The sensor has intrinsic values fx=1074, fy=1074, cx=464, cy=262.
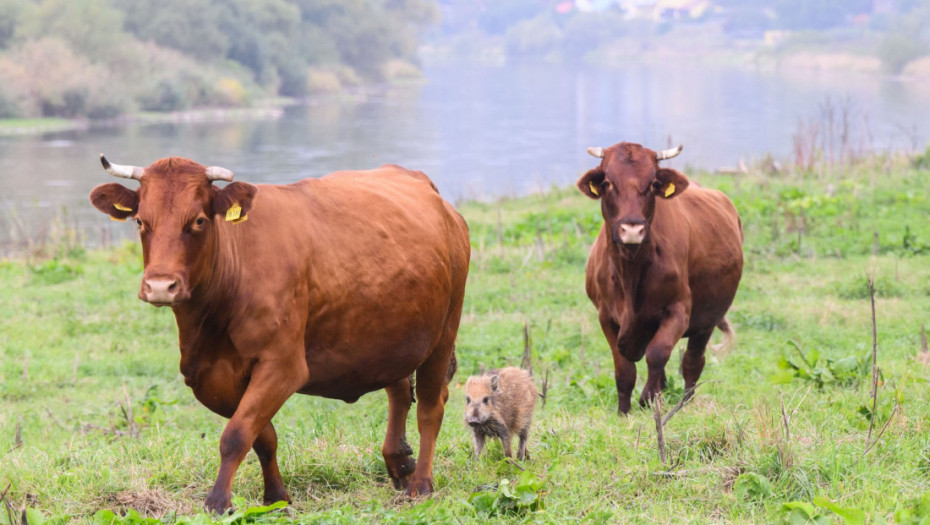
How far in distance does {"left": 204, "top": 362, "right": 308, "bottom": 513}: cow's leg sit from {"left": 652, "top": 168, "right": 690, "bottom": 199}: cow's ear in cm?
318

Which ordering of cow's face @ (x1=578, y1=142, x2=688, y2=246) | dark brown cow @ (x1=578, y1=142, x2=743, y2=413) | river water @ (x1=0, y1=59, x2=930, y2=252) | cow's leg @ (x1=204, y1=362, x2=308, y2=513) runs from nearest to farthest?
1. cow's leg @ (x1=204, y1=362, x2=308, y2=513)
2. cow's face @ (x1=578, y1=142, x2=688, y2=246)
3. dark brown cow @ (x1=578, y1=142, x2=743, y2=413)
4. river water @ (x1=0, y1=59, x2=930, y2=252)

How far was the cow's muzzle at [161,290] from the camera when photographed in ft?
14.5

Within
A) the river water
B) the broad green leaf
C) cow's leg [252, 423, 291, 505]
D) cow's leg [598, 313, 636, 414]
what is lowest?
the river water

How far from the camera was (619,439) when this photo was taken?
5.96 metres

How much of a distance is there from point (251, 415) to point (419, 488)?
117 cm

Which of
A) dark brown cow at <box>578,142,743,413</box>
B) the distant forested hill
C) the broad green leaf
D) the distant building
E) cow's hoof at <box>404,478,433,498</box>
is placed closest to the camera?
the broad green leaf

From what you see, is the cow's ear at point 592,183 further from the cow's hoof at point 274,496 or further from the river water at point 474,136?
the river water at point 474,136

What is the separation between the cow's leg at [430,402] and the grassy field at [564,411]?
0.16 m

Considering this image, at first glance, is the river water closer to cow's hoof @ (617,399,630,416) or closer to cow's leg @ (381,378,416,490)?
cow's hoof @ (617,399,630,416)

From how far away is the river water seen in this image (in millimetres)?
32438

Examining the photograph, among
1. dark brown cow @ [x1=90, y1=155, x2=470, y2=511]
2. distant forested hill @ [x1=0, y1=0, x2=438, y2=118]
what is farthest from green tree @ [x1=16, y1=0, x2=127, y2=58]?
dark brown cow @ [x1=90, y1=155, x2=470, y2=511]

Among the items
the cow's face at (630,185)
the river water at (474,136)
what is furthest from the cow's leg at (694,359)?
the river water at (474,136)

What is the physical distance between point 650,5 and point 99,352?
190577 millimetres

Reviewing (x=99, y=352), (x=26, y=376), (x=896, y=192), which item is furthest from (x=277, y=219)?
(x=896, y=192)
